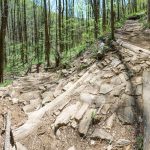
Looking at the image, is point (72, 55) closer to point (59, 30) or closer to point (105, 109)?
point (59, 30)

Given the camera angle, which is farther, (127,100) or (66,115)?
(66,115)

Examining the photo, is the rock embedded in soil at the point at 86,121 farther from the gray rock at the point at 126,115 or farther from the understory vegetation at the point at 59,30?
the understory vegetation at the point at 59,30

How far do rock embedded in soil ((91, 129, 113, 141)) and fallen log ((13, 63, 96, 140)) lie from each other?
5.37ft


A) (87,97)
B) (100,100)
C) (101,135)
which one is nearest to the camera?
(101,135)

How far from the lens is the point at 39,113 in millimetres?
7602

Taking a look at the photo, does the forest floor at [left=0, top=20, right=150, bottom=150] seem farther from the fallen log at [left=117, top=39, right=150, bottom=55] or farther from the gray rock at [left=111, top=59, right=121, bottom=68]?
the fallen log at [left=117, top=39, right=150, bottom=55]

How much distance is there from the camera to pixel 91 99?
24.1 ft

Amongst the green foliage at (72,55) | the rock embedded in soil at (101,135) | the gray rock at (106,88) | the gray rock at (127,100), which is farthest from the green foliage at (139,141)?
the green foliage at (72,55)

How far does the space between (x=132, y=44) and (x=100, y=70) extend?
2054 millimetres

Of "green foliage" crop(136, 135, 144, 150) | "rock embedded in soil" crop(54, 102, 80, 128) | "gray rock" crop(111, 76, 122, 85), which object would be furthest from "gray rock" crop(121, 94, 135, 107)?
"rock embedded in soil" crop(54, 102, 80, 128)

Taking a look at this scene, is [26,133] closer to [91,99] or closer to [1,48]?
[91,99]

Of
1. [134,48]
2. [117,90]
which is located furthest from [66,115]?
[134,48]

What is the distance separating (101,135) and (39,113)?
222cm

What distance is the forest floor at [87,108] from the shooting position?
6105 millimetres
